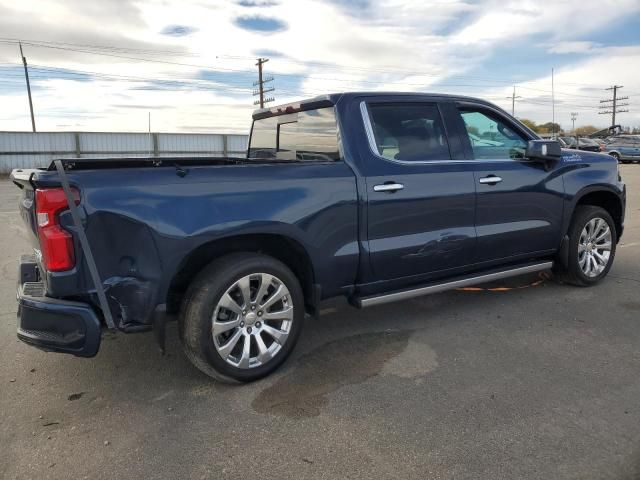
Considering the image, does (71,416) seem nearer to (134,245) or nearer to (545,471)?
(134,245)

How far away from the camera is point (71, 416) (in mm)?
3010

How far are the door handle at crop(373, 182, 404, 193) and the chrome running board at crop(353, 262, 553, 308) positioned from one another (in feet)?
2.46

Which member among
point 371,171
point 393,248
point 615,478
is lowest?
point 615,478

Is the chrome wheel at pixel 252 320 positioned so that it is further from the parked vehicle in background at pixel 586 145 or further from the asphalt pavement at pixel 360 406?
the parked vehicle in background at pixel 586 145

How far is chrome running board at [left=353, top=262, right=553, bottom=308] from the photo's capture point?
12.5 feet

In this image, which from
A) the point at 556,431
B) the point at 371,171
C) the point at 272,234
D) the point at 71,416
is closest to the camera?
the point at 556,431

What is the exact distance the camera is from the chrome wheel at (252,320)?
3.23 metres

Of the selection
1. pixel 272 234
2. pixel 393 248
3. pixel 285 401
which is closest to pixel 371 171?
pixel 393 248

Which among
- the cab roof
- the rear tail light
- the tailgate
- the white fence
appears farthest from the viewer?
the white fence

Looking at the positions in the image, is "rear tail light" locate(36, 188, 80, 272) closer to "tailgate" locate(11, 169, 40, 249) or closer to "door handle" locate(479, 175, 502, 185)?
"tailgate" locate(11, 169, 40, 249)

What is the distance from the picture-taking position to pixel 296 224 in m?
3.42

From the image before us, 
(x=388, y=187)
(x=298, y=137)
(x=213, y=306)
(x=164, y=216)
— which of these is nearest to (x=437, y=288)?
(x=388, y=187)

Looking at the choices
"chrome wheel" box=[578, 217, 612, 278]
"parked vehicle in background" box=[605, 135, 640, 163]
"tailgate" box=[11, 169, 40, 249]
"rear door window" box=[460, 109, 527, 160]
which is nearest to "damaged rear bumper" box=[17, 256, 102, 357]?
"tailgate" box=[11, 169, 40, 249]

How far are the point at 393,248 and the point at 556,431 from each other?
157 centimetres
